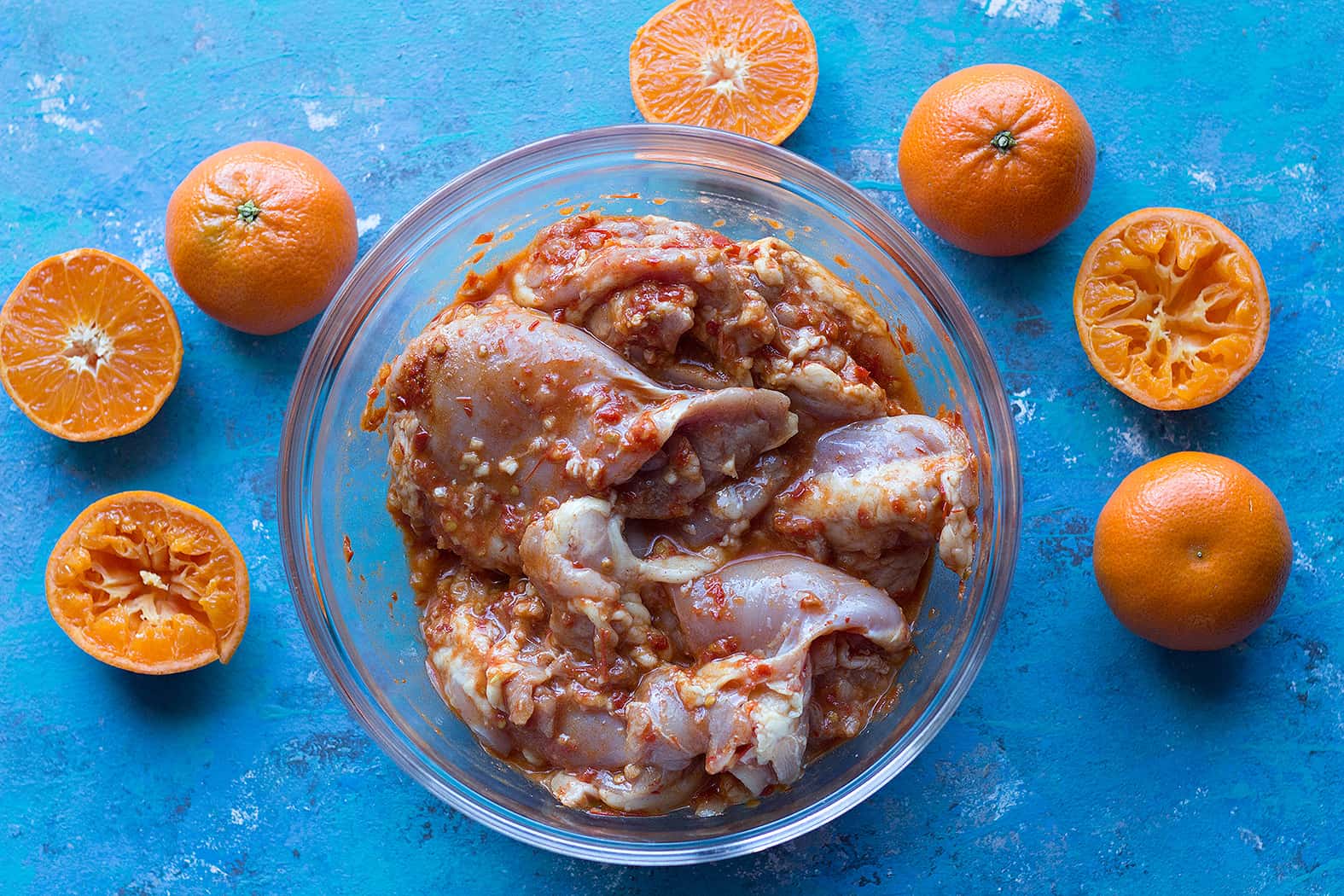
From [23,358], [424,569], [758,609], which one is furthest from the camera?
[23,358]

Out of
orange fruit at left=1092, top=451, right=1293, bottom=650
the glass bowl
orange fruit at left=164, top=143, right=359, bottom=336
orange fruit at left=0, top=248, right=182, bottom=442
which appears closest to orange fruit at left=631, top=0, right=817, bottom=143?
the glass bowl

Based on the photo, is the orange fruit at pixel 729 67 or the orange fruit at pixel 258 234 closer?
the orange fruit at pixel 258 234

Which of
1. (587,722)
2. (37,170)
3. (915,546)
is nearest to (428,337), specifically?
(587,722)

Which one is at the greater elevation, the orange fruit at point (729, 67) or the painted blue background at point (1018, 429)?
the orange fruit at point (729, 67)

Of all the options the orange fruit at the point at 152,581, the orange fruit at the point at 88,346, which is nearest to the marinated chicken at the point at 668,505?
the orange fruit at the point at 152,581

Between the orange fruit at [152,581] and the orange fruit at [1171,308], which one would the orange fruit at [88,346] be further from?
the orange fruit at [1171,308]

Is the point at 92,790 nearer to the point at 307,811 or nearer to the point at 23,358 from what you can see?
the point at 307,811
